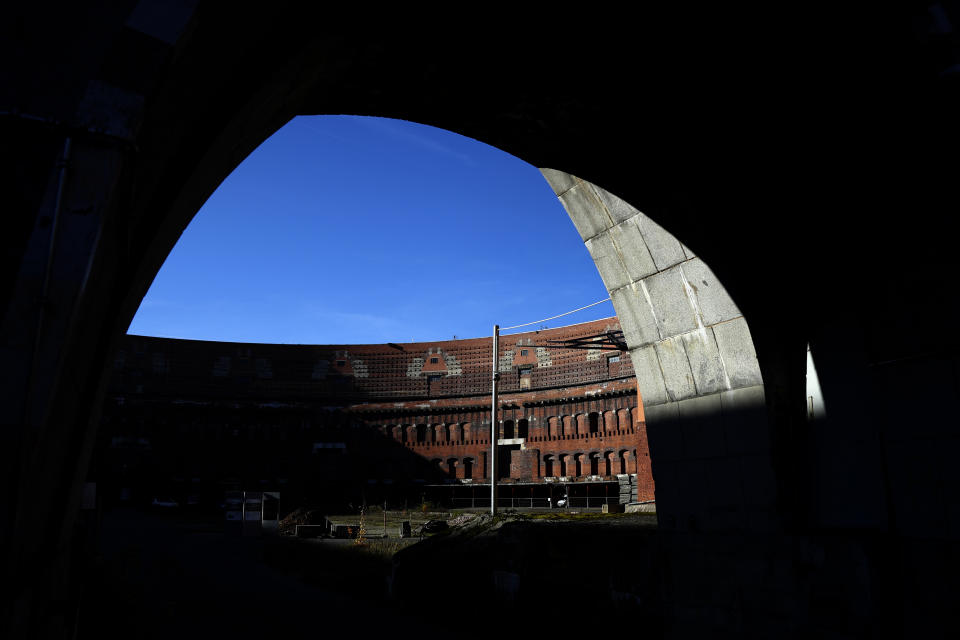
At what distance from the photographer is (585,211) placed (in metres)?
6.30

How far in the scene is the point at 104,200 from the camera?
7.51 feet

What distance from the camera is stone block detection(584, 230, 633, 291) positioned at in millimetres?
6340

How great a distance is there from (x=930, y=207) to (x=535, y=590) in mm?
8122

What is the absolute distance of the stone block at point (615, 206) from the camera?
6.02 metres

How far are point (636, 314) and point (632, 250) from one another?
0.65 metres

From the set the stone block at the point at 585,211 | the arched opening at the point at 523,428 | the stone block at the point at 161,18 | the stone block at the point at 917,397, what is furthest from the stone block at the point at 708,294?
the arched opening at the point at 523,428

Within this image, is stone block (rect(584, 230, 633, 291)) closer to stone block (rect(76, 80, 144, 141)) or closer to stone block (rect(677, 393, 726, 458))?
stone block (rect(677, 393, 726, 458))

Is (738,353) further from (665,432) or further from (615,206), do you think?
(615,206)

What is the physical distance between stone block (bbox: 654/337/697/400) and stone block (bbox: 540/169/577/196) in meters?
1.72

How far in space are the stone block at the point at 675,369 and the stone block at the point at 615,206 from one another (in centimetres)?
122

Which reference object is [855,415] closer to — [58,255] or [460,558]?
[58,255]

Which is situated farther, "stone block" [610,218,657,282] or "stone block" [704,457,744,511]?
"stone block" [610,218,657,282]

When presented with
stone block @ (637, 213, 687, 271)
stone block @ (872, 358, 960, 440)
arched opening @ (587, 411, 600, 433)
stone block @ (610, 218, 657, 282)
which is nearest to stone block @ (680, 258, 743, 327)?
stone block @ (637, 213, 687, 271)

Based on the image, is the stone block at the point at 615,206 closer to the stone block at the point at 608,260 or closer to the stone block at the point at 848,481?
the stone block at the point at 608,260
